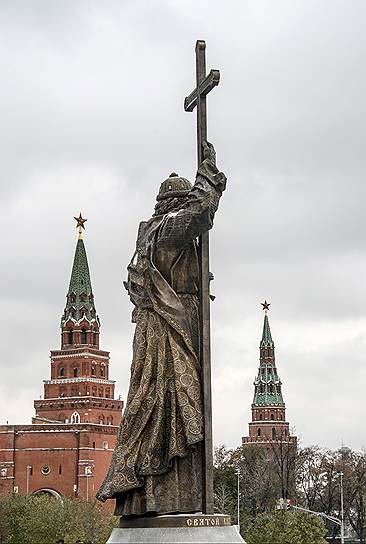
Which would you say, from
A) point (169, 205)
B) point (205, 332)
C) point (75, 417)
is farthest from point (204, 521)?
point (75, 417)

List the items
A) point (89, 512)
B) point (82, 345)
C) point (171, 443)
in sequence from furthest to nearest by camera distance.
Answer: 1. point (82, 345)
2. point (89, 512)
3. point (171, 443)

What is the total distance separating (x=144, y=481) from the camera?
426 inches

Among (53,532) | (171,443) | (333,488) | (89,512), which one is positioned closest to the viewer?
(171,443)

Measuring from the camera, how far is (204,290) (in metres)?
11.3

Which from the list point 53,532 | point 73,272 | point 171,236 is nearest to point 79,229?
point 73,272

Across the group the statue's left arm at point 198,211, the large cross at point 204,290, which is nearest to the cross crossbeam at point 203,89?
the large cross at point 204,290

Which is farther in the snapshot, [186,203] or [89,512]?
[89,512]

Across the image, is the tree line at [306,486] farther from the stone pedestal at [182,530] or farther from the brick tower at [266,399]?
the stone pedestal at [182,530]

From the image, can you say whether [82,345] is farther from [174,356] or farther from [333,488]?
[174,356]

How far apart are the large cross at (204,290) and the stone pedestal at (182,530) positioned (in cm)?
23

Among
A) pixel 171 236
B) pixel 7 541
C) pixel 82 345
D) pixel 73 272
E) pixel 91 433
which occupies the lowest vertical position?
pixel 7 541

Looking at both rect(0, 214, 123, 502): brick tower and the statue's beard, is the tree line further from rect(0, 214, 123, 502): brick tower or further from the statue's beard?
the statue's beard

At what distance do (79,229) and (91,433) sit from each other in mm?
22979

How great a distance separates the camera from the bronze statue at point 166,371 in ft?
35.4
